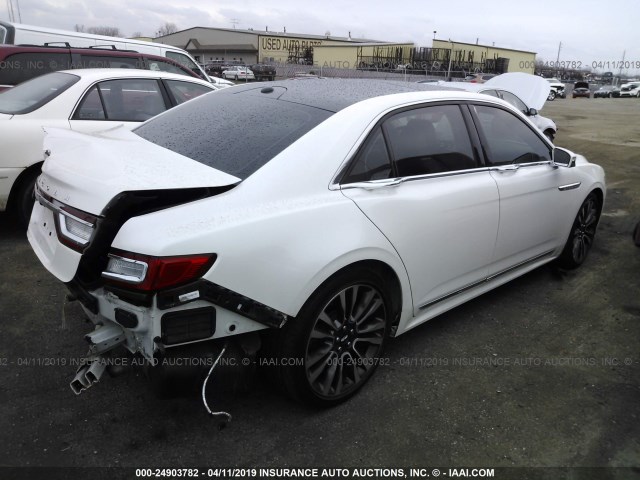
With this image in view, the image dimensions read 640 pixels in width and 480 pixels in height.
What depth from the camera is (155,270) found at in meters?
1.94

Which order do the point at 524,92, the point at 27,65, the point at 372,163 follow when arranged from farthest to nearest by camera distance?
the point at 524,92 → the point at 27,65 → the point at 372,163

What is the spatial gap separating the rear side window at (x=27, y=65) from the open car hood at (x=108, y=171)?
4.23 m

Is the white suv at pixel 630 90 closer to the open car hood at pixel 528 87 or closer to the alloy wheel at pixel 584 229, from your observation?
the open car hood at pixel 528 87

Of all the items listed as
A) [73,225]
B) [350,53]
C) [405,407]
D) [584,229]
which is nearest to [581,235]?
[584,229]

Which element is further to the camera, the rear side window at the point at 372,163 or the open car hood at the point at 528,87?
the open car hood at the point at 528,87

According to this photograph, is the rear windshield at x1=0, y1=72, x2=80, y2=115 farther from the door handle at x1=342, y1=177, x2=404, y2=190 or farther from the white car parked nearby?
the white car parked nearby

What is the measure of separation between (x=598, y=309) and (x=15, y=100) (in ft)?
18.4

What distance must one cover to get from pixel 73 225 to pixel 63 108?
10.4 feet

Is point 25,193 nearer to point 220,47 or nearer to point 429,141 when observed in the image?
point 429,141

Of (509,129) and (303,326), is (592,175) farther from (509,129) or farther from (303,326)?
(303,326)

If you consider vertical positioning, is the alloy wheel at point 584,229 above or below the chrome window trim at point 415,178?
below

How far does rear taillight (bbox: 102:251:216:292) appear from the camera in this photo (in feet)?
6.38

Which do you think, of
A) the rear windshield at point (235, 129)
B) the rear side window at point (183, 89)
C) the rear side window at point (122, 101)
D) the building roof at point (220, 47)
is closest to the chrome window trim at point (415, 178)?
the rear windshield at point (235, 129)

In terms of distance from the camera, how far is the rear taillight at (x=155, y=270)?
1.94 m
